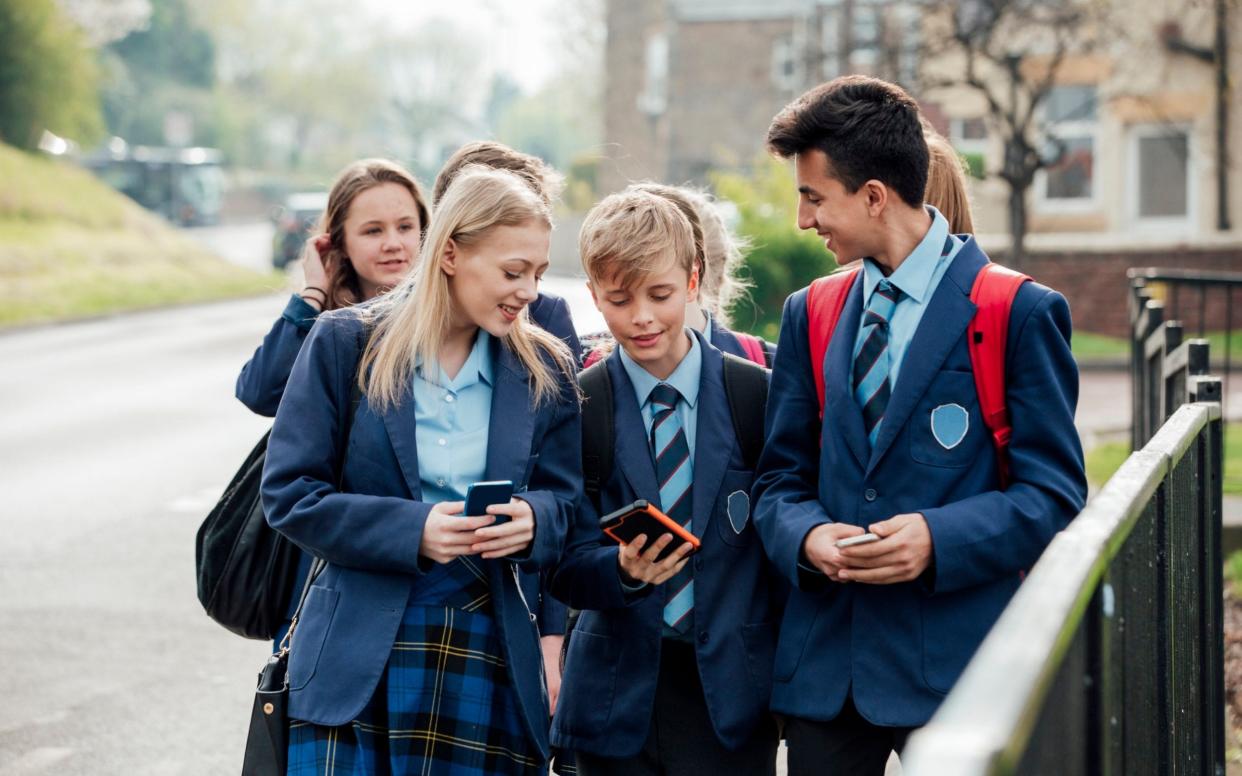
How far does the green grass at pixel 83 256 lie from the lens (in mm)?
28500

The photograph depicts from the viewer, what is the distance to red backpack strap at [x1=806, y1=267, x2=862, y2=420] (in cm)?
347

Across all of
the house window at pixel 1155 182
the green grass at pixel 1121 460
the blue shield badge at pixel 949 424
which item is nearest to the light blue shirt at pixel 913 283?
the blue shield badge at pixel 949 424

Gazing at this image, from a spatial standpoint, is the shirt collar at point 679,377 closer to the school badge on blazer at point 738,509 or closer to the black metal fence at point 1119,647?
the school badge on blazer at point 738,509

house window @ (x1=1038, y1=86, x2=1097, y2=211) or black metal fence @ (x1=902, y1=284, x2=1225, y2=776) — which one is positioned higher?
house window @ (x1=1038, y1=86, x2=1097, y2=211)

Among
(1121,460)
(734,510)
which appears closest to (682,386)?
(734,510)

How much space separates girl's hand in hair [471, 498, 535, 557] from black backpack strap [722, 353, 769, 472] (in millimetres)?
581

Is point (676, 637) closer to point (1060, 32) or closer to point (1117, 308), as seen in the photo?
point (1060, 32)

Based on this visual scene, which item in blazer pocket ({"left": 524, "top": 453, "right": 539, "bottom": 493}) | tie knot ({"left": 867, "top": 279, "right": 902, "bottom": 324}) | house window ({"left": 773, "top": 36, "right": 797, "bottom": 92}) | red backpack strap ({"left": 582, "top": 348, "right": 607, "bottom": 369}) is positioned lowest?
blazer pocket ({"left": 524, "top": 453, "right": 539, "bottom": 493})

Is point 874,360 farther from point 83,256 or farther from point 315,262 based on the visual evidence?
point 83,256

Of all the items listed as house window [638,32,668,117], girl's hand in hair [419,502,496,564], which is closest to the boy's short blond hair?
girl's hand in hair [419,502,496,564]

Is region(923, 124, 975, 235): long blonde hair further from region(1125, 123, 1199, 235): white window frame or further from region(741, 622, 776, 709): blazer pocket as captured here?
region(1125, 123, 1199, 235): white window frame

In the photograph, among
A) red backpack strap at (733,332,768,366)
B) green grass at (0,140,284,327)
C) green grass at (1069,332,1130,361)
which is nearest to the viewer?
red backpack strap at (733,332,768,366)

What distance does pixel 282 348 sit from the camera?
4207mm

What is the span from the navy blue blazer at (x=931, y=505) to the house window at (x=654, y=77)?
4790 cm
